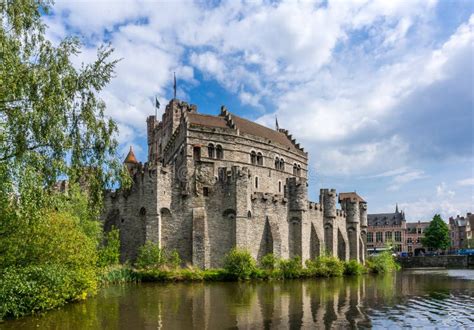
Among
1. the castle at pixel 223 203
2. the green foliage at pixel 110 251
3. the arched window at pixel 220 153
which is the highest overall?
the arched window at pixel 220 153

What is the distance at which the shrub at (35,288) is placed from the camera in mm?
17453

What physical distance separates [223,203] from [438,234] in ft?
207

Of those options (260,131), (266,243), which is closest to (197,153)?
(266,243)

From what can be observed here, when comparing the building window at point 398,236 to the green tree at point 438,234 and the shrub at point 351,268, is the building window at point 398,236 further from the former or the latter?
the shrub at point 351,268

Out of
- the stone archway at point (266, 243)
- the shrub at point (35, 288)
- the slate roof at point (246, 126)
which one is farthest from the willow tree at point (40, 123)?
the slate roof at point (246, 126)

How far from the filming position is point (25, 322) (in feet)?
56.1

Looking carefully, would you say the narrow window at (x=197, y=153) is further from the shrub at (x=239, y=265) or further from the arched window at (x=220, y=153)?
the shrub at (x=239, y=265)

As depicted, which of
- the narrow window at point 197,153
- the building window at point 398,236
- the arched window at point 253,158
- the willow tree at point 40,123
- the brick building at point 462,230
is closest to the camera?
the willow tree at point 40,123

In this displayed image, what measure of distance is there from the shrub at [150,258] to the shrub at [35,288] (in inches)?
505

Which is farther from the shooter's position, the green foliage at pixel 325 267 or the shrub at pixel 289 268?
the green foliage at pixel 325 267

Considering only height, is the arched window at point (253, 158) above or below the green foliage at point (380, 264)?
above

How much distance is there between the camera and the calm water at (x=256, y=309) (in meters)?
17.2

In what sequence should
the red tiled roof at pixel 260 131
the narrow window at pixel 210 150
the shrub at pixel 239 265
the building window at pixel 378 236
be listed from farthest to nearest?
the building window at pixel 378 236
the red tiled roof at pixel 260 131
the narrow window at pixel 210 150
the shrub at pixel 239 265

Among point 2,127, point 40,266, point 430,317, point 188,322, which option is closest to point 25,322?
point 40,266
